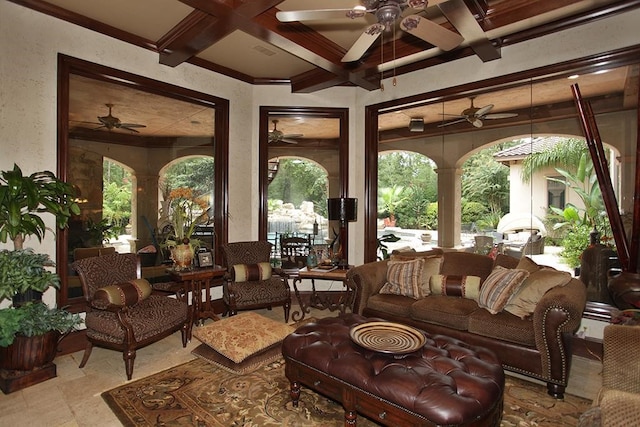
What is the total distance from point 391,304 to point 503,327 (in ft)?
3.51

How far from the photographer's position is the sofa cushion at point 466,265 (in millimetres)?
3679

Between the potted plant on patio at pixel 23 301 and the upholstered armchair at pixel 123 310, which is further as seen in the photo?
the upholstered armchair at pixel 123 310

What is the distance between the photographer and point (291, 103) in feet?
17.2

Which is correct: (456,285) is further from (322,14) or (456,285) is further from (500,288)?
(322,14)

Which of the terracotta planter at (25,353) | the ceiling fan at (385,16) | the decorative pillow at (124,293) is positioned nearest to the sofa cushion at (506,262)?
the ceiling fan at (385,16)

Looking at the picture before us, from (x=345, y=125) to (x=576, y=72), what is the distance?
112 inches

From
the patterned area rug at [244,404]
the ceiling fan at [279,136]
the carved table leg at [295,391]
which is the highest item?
the ceiling fan at [279,136]

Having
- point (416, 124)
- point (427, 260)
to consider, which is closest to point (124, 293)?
point (427, 260)

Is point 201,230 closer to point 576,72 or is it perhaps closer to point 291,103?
point 291,103

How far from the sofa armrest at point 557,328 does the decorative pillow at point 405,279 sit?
3.94 feet

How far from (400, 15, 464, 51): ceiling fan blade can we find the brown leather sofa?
2142mm

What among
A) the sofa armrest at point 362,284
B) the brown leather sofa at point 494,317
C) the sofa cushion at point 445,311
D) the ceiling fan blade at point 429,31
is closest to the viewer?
the ceiling fan blade at point 429,31

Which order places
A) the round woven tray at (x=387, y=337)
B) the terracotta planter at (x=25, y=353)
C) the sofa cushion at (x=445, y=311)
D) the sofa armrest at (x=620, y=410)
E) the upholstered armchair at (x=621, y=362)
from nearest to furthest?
the sofa armrest at (x=620, y=410), the upholstered armchair at (x=621, y=362), the round woven tray at (x=387, y=337), the terracotta planter at (x=25, y=353), the sofa cushion at (x=445, y=311)

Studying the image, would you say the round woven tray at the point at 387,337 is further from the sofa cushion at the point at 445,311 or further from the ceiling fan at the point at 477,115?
the ceiling fan at the point at 477,115
